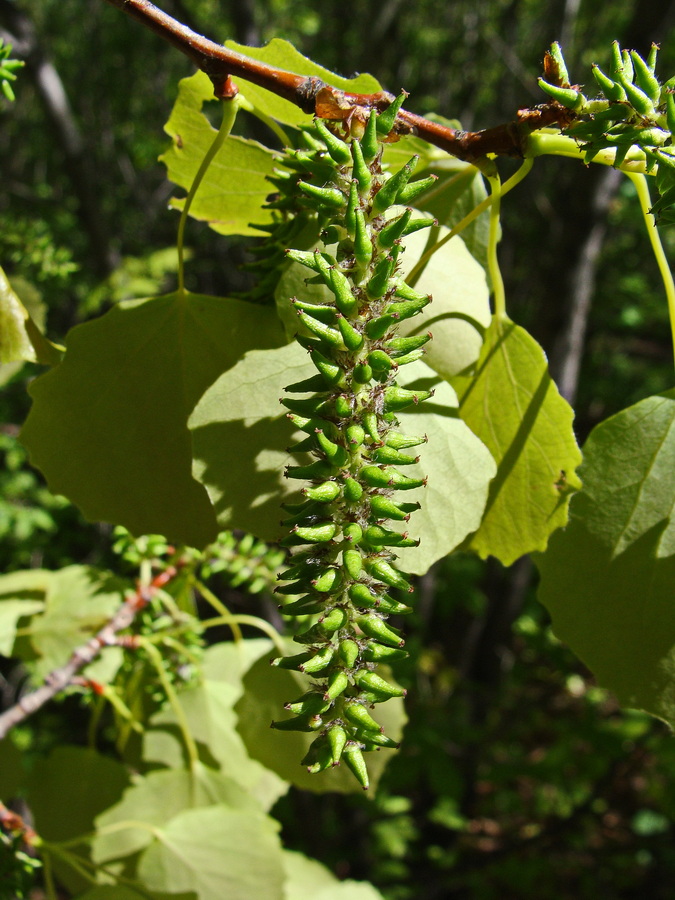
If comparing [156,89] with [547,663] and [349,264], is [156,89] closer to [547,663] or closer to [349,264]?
[547,663]

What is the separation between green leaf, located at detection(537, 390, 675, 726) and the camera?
2.07 ft

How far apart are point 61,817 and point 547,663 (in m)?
2.70

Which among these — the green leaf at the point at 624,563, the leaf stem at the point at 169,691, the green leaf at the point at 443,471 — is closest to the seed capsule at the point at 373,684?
the green leaf at the point at 443,471

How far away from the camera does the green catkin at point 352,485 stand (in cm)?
41

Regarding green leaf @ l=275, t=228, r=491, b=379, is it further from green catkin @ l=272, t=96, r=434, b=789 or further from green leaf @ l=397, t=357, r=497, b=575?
green catkin @ l=272, t=96, r=434, b=789

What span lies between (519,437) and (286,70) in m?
0.38

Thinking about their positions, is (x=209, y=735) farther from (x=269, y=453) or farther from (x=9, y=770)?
(x=269, y=453)

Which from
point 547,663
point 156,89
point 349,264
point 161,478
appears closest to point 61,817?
point 161,478

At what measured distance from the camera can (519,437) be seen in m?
0.69

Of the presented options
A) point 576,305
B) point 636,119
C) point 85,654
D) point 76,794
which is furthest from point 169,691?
point 576,305

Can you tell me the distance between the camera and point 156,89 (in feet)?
16.5

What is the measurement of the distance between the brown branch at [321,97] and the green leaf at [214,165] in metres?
0.10

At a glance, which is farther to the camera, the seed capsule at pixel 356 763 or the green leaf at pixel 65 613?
the green leaf at pixel 65 613

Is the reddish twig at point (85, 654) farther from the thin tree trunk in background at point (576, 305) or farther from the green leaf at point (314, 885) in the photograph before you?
the thin tree trunk in background at point (576, 305)
